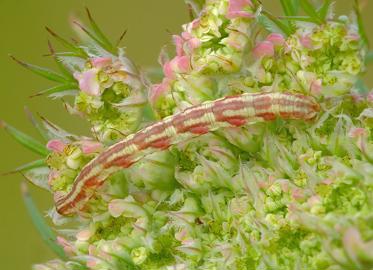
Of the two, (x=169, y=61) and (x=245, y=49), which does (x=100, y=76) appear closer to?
(x=169, y=61)

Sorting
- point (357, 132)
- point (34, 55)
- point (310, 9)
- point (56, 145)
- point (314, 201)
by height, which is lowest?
point (314, 201)

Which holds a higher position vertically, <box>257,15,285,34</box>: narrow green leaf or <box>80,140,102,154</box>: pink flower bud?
<box>257,15,285,34</box>: narrow green leaf

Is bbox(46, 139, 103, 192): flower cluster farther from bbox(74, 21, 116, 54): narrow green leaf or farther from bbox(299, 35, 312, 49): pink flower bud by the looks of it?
bbox(299, 35, 312, 49): pink flower bud

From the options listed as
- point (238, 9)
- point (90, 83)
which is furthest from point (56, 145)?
point (238, 9)

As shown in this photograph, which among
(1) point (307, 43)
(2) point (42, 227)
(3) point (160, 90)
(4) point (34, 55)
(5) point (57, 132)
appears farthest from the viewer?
(4) point (34, 55)

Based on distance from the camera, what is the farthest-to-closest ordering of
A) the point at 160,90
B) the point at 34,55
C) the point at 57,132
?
the point at 34,55, the point at 57,132, the point at 160,90

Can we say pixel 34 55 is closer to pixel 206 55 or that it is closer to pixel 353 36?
pixel 206 55

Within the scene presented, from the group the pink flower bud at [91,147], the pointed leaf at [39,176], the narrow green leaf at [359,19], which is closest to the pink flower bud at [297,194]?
the narrow green leaf at [359,19]

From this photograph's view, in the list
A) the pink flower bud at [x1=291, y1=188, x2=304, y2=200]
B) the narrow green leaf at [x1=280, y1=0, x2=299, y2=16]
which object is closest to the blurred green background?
the narrow green leaf at [x1=280, y1=0, x2=299, y2=16]
